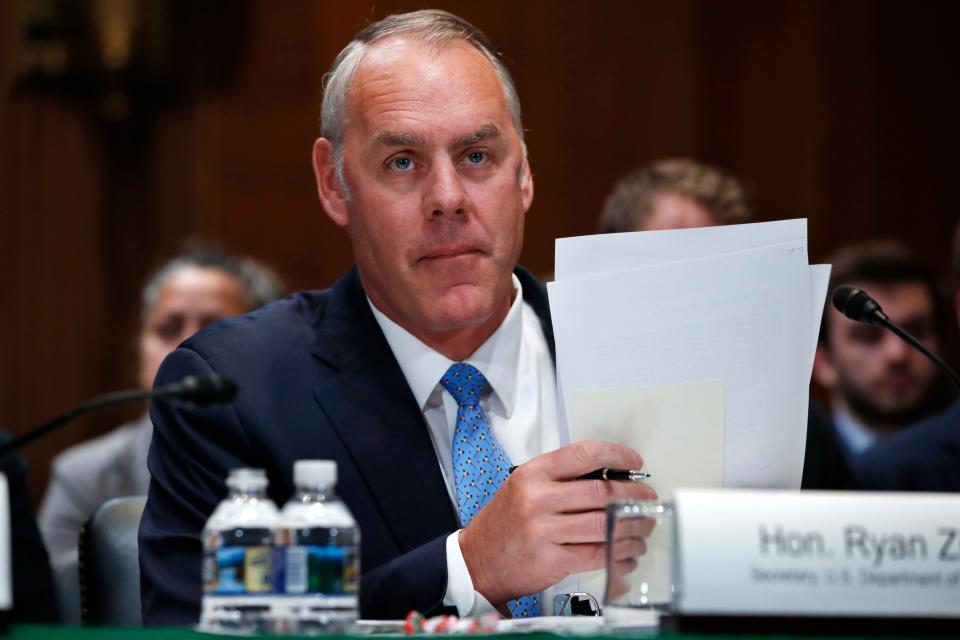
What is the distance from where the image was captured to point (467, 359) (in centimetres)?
258

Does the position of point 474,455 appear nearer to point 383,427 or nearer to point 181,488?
point 383,427

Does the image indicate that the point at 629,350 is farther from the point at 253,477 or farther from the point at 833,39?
the point at 833,39

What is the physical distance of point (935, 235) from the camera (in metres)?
5.74

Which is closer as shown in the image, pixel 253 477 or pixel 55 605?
pixel 253 477

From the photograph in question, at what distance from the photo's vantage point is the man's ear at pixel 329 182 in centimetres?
264

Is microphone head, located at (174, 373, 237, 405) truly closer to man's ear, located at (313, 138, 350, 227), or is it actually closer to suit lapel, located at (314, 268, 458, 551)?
suit lapel, located at (314, 268, 458, 551)

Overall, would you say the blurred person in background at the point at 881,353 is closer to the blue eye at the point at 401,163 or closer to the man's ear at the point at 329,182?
the man's ear at the point at 329,182

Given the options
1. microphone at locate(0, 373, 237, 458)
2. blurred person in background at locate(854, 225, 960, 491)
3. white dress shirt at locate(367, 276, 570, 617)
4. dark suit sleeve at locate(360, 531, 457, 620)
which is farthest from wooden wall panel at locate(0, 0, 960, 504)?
microphone at locate(0, 373, 237, 458)

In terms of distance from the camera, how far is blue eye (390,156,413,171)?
7.97 ft

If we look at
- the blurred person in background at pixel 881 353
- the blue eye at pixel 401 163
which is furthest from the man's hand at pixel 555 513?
the blurred person in background at pixel 881 353

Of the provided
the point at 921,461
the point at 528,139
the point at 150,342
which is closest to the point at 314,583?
the point at 921,461

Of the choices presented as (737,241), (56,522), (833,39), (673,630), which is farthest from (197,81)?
(673,630)

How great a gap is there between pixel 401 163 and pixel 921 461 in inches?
87.3

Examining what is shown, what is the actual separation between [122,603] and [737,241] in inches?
51.4
